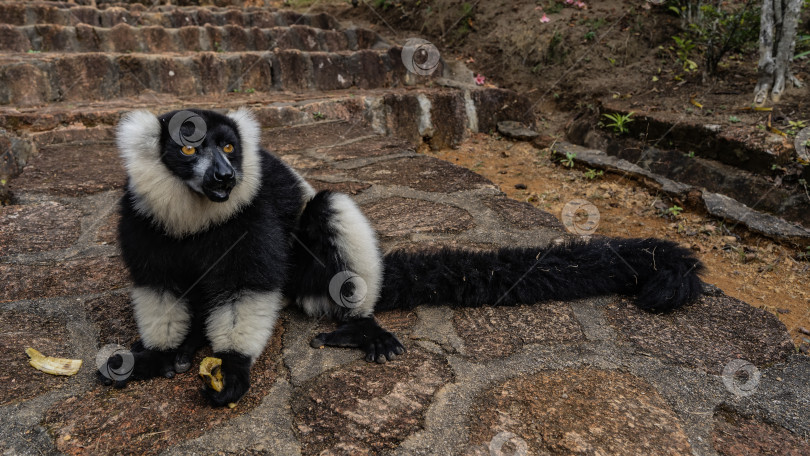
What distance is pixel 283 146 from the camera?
15.8 ft

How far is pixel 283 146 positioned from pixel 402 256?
2503mm

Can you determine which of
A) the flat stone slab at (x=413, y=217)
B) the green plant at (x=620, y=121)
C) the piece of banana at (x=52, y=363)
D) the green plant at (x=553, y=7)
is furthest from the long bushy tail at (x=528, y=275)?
the green plant at (x=553, y=7)

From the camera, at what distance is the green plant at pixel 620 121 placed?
6.52m

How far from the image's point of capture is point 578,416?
191 centimetres

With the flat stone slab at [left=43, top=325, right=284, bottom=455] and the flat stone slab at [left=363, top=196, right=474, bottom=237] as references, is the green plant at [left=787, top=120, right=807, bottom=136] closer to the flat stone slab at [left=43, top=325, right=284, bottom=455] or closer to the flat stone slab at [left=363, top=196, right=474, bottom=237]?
the flat stone slab at [left=363, top=196, right=474, bottom=237]

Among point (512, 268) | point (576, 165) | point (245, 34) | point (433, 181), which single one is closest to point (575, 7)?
point (576, 165)

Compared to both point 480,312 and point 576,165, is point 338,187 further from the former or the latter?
point 576,165

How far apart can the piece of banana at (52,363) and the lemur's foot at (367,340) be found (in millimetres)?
943

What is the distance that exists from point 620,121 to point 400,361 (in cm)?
539

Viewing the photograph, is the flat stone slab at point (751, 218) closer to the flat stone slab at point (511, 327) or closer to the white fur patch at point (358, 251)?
the flat stone slab at point (511, 327)

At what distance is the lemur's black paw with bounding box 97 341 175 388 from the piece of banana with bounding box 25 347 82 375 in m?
0.12

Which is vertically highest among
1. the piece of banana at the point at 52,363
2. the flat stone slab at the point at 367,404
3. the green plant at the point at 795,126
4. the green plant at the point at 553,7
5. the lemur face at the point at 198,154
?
the green plant at the point at 553,7

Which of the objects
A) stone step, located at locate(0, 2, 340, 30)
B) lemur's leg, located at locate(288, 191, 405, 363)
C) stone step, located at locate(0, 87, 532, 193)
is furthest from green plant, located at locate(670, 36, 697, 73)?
lemur's leg, located at locate(288, 191, 405, 363)

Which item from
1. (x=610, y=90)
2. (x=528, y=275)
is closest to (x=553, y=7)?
(x=610, y=90)
